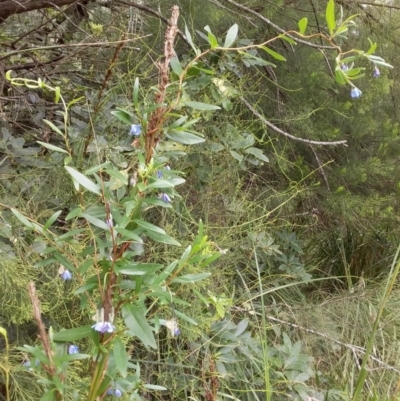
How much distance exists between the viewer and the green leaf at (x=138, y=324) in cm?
69

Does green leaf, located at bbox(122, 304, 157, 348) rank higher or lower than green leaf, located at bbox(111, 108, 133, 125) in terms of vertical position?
lower

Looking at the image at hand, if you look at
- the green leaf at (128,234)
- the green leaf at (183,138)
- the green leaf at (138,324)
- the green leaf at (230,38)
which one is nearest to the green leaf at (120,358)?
the green leaf at (138,324)

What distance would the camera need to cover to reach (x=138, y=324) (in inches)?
27.3

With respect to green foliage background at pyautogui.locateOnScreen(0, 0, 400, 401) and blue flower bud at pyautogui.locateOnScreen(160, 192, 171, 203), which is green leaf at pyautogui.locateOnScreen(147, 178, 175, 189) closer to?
blue flower bud at pyautogui.locateOnScreen(160, 192, 171, 203)

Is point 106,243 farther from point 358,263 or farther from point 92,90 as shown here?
point 358,263

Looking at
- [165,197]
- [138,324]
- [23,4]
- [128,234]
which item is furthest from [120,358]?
[23,4]

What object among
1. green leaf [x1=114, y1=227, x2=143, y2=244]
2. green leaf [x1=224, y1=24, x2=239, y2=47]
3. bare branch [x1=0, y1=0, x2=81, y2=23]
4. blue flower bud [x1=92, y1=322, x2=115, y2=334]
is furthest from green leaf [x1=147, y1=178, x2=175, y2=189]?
bare branch [x1=0, y1=0, x2=81, y2=23]

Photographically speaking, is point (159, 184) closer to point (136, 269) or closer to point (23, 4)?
point (136, 269)

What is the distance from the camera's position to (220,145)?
5.51ft

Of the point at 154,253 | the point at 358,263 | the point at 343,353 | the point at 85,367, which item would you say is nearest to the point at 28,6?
the point at 154,253

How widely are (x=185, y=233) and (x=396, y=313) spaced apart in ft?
3.44

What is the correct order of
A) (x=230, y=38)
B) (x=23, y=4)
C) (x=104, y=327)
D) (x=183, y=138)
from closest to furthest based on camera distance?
(x=104, y=327), (x=183, y=138), (x=230, y=38), (x=23, y=4)

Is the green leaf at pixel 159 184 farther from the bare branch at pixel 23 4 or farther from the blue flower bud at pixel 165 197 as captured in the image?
the bare branch at pixel 23 4

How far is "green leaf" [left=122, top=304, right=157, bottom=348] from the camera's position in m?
0.69
